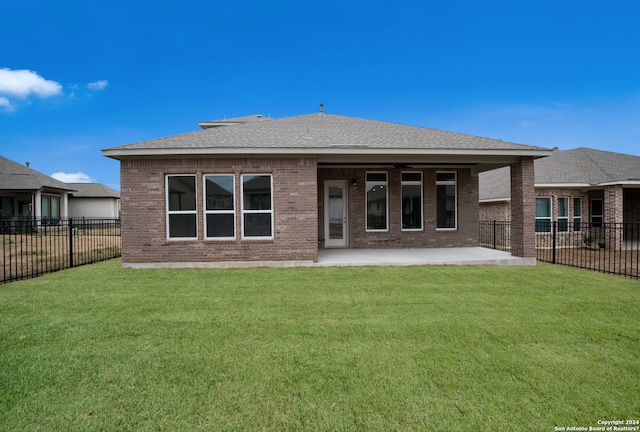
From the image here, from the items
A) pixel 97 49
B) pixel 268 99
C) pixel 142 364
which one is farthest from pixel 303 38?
pixel 142 364

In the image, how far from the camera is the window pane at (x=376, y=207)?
1216 cm

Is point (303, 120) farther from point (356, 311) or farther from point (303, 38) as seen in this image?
point (303, 38)

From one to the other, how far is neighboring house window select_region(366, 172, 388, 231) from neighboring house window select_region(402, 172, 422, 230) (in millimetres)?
737

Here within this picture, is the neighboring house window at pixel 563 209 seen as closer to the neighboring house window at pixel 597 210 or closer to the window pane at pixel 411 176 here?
the neighboring house window at pixel 597 210

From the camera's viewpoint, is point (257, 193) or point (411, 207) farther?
point (411, 207)

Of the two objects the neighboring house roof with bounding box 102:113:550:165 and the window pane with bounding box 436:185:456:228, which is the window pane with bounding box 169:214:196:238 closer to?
the neighboring house roof with bounding box 102:113:550:165

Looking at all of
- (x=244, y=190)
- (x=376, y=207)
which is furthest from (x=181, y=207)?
(x=376, y=207)

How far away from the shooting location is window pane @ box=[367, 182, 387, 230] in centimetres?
1216

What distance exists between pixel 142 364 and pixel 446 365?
Answer: 3.26 m

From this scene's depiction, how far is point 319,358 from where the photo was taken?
3.54 m

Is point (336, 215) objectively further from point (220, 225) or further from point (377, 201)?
point (220, 225)

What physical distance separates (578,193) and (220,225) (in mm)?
17485

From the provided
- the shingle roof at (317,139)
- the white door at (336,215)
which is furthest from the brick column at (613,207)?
the white door at (336,215)

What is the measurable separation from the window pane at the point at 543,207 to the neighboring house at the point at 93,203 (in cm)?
3848
